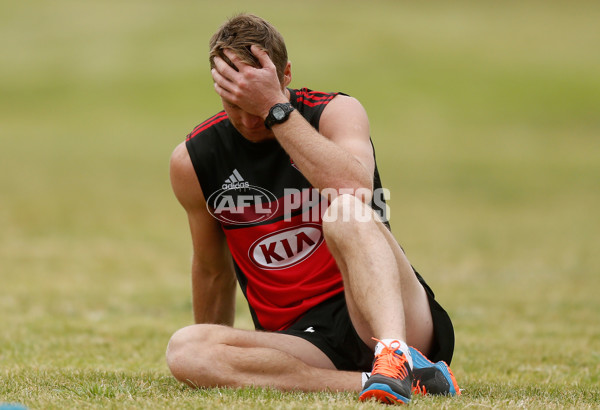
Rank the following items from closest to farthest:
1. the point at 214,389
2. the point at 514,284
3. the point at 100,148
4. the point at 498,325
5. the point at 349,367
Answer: the point at 214,389
the point at 349,367
the point at 498,325
the point at 514,284
the point at 100,148

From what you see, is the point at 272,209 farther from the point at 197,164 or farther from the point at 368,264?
the point at 368,264

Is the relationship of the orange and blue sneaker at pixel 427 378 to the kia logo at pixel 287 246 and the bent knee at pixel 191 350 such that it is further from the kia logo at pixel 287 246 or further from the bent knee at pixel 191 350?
the bent knee at pixel 191 350

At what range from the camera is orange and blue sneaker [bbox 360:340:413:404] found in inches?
163

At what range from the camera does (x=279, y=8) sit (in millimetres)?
50188

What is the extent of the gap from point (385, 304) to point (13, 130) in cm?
2926

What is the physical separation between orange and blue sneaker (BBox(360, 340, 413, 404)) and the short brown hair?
1.83 metres

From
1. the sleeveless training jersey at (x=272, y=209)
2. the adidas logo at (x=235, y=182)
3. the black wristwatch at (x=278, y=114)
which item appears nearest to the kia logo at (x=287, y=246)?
the sleeveless training jersey at (x=272, y=209)

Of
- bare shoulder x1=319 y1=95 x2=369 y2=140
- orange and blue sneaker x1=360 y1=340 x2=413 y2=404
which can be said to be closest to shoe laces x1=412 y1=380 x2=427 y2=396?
orange and blue sneaker x1=360 y1=340 x2=413 y2=404

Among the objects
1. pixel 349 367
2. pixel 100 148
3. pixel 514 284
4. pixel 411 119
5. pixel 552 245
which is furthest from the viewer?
pixel 411 119

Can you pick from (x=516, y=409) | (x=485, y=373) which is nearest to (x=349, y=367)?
(x=516, y=409)

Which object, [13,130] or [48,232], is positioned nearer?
[48,232]

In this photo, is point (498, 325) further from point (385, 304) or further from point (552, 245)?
point (552, 245)

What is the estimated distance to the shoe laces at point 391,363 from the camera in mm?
4188

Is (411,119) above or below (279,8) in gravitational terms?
below
